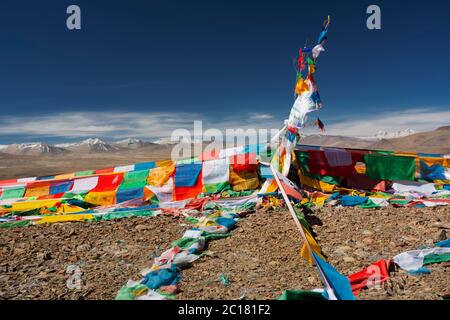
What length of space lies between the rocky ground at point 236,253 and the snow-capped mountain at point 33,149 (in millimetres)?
122514

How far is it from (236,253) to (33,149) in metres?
144

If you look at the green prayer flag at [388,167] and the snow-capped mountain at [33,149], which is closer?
the green prayer flag at [388,167]

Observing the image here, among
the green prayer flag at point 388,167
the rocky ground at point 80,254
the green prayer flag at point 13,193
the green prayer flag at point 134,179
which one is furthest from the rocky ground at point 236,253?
the green prayer flag at point 13,193

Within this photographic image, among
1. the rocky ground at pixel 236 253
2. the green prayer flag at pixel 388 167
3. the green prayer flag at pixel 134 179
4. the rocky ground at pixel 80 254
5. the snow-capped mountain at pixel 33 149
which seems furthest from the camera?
the snow-capped mountain at pixel 33 149

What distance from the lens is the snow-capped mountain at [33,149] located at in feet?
380

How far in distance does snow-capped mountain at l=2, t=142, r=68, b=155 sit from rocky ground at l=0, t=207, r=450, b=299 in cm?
12251

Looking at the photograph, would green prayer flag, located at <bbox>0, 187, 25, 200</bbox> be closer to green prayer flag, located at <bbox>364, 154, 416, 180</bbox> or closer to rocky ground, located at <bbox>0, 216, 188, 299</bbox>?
rocky ground, located at <bbox>0, 216, 188, 299</bbox>

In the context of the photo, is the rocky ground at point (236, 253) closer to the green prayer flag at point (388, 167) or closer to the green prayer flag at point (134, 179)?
the green prayer flag at point (134, 179)

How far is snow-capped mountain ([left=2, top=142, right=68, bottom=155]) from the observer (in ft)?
380

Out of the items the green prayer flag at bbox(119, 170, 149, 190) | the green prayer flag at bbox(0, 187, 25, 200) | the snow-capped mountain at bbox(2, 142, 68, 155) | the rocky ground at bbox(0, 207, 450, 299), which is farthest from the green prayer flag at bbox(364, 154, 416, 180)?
the snow-capped mountain at bbox(2, 142, 68, 155)

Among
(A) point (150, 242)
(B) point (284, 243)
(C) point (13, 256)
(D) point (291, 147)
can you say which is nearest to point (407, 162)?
→ (D) point (291, 147)
